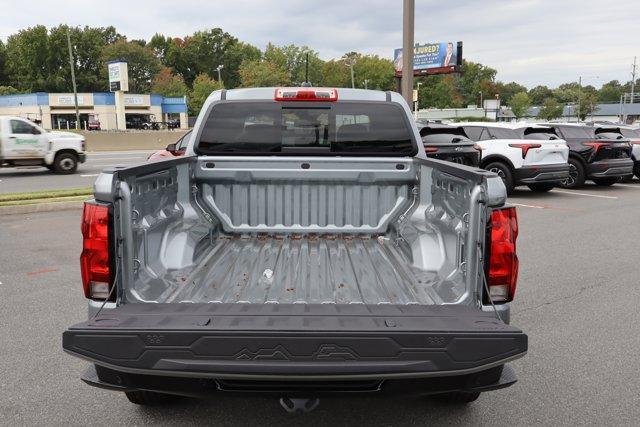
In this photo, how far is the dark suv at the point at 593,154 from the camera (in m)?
14.8

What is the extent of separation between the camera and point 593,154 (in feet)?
48.7

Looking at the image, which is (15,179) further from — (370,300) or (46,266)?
(370,300)

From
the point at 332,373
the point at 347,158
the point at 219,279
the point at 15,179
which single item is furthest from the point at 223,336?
the point at 15,179

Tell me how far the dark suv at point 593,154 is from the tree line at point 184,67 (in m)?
66.0

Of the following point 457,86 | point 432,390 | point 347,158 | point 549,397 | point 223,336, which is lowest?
point 549,397

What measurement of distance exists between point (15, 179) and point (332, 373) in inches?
680

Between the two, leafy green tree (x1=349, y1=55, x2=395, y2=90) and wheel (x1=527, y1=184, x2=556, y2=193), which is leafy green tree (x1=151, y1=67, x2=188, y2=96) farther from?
wheel (x1=527, y1=184, x2=556, y2=193)

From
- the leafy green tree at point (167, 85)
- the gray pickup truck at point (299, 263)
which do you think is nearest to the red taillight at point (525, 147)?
the gray pickup truck at point (299, 263)

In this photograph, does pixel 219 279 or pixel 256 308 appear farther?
pixel 219 279

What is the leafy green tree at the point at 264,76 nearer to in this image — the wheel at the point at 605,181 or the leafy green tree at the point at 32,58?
the leafy green tree at the point at 32,58

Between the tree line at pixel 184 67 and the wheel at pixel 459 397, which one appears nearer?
the wheel at pixel 459 397

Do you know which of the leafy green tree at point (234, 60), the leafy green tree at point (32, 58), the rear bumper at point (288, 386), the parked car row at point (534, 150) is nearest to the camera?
the rear bumper at point (288, 386)

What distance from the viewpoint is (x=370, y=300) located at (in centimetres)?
316

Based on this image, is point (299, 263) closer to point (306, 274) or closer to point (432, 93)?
point (306, 274)
